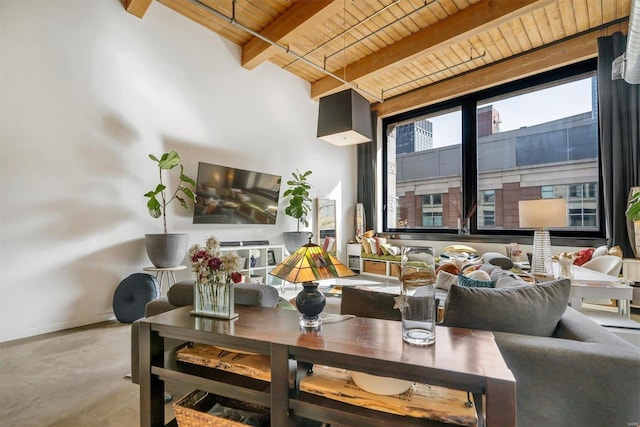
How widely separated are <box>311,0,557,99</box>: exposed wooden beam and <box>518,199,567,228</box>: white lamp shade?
2.27 metres

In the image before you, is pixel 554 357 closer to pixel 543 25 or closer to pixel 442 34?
→ pixel 442 34

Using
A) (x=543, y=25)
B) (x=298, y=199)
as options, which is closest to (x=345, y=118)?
(x=298, y=199)

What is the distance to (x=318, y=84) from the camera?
19.9 feet

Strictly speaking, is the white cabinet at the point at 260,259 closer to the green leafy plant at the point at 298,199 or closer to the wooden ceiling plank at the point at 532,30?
the green leafy plant at the point at 298,199

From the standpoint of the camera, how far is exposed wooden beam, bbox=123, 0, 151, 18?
11.4ft

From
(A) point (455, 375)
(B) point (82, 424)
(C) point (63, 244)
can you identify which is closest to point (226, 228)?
(C) point (63, 244)

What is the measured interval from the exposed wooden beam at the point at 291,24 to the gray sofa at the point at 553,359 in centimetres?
346

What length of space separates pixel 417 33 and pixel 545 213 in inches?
120

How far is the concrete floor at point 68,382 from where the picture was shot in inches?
66.4

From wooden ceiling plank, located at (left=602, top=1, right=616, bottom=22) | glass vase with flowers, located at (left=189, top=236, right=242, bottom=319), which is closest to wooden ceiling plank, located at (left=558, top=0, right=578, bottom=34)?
wooden ceiling plank, located at (left=602, top=1, right=616, bottom=22)

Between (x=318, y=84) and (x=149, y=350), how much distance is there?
5749 mm

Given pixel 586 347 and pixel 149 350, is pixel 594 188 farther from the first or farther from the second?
pixel 149 350

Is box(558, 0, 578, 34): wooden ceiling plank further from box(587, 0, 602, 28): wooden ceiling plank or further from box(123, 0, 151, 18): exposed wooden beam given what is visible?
box(123, 0, 151, 18): exposed wooden beam

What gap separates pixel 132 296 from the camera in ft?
10.8
